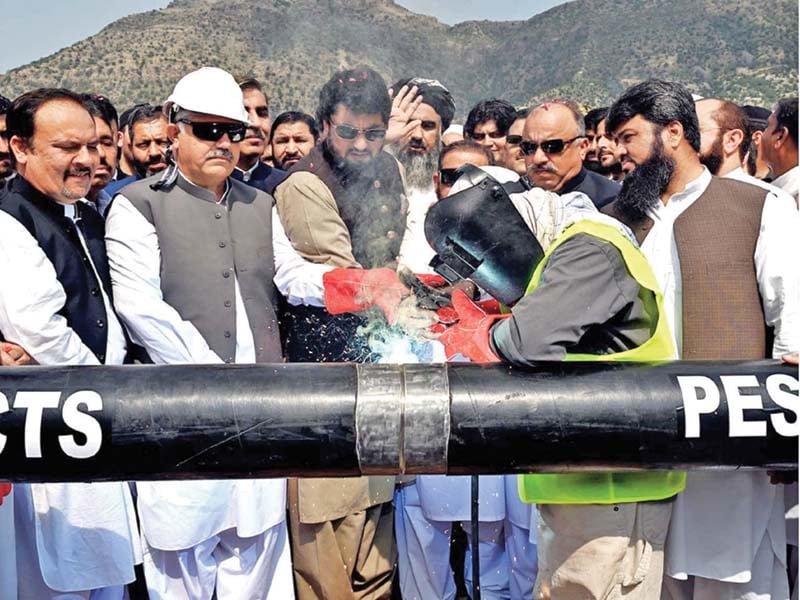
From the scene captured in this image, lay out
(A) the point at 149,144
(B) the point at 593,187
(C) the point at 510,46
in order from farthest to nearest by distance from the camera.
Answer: (A) the point at 149,144
(C) the point at 510,46
(B) the point at 593,187

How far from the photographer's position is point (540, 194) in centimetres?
324

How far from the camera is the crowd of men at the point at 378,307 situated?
2.88m

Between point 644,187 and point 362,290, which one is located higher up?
point 644,187

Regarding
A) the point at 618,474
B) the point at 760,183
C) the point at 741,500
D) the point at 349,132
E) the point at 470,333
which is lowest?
the point at 741,500

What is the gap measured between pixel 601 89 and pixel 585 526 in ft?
10.2

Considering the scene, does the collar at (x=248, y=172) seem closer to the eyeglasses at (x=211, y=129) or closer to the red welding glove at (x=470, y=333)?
the eyeglasses at (x=211, y=129)

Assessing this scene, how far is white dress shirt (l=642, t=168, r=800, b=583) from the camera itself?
3.36m

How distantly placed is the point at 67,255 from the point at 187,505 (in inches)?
43.2

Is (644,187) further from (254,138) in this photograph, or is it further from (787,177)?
(254,138)

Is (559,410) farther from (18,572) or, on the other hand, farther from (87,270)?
(18,572)

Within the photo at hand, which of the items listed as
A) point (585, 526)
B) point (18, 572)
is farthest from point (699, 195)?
point (18, 572)

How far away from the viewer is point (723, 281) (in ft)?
11.3

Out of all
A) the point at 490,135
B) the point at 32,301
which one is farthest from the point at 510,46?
the point at 32,301

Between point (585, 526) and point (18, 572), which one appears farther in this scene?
point (18, 572)
